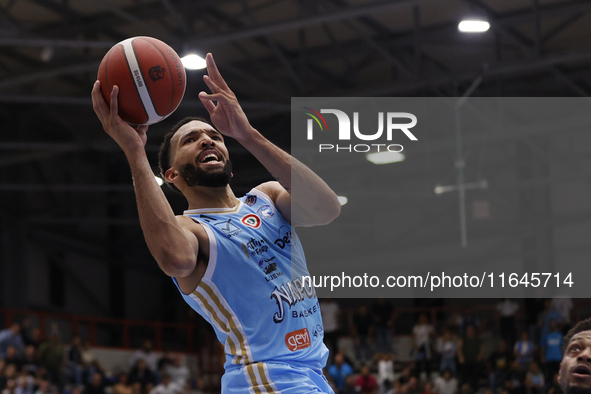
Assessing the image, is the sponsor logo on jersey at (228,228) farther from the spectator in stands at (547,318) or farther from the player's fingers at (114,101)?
the spectator in stands at (547,318)

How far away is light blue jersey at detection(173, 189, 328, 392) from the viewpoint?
3926 mm

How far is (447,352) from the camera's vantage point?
17703 millimetres

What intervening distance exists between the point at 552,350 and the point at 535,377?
2.48 feet

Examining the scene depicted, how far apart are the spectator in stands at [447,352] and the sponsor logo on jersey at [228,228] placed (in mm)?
14366

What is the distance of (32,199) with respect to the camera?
24.7m

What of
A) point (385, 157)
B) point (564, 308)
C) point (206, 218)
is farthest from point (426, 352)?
point (206, 218)

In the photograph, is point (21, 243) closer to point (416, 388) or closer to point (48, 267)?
point (48, 267)

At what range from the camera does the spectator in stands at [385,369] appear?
57.4 ft

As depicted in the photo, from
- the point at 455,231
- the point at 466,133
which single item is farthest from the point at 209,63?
the point at 466,133

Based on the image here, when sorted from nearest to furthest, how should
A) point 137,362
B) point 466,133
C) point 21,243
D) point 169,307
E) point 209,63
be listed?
point 209,63 → point 466,133 → point 137,362 → point 21,243 → point 169,307

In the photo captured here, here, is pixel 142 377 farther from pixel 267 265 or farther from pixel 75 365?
pixel 267 265

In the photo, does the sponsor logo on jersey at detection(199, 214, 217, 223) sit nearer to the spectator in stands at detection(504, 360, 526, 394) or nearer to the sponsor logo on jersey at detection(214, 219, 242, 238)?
the sponsor logo on jersey at detection(214, 219, 242, 238)

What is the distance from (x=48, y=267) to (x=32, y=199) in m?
2.26

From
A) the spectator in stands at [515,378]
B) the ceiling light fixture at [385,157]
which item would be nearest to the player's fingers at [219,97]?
the ceiling light fixture at [385,157]
